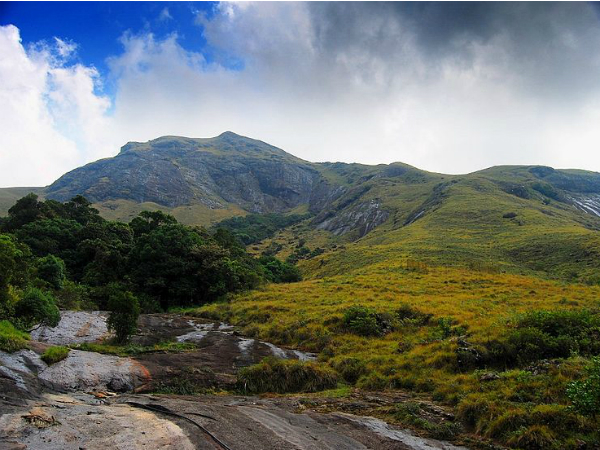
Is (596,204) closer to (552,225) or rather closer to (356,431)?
(552,225)

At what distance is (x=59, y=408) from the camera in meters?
9.67

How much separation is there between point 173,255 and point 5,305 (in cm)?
2984

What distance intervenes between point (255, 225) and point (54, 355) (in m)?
154

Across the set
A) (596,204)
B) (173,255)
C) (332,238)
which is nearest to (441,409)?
(173,255)

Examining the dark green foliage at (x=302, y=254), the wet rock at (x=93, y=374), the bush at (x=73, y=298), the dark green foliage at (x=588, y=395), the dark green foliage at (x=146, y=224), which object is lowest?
the dark green foliage at (x=302, y=254)

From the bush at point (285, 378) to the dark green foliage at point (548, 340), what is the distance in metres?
7.46

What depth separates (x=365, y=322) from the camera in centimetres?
2458

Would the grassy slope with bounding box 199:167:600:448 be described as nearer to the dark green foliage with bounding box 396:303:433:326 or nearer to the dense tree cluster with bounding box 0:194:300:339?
the dark green foliage with bounding box 396:303:433:326

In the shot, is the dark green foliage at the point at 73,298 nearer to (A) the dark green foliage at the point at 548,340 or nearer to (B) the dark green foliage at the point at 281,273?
(B) the dark green foliage at the point at 281,273

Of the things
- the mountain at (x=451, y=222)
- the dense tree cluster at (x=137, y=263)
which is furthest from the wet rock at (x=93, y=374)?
the mountain at (x=451, y=222)

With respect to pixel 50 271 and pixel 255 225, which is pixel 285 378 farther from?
pixel 255 225

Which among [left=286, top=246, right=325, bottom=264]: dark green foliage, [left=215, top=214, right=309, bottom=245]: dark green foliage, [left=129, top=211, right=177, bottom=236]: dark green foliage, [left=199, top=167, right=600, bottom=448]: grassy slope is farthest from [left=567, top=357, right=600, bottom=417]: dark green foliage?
[left=215, top=214, right=309, bottom=245]: dark green foliage

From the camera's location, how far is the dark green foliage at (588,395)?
8984mm

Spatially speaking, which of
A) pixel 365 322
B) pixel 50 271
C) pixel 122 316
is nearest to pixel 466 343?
pixel 365 322
